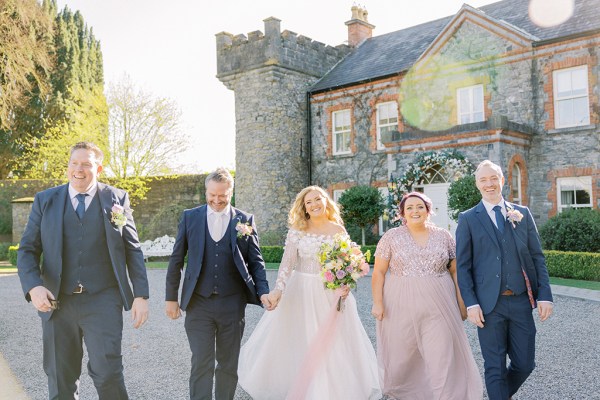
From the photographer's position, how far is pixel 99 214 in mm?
4203

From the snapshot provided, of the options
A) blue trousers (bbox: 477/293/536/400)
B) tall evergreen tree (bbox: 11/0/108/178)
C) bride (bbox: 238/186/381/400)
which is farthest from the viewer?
tall evergreen tree (bbox: 11/0/108/178)

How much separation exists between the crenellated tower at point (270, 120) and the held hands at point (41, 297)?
58.9 ft

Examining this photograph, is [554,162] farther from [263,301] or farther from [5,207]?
[5,207]

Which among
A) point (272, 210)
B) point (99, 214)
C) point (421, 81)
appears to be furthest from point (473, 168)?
point (99, 214)

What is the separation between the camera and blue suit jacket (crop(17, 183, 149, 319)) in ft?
13.1

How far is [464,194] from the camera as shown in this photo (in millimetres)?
15406

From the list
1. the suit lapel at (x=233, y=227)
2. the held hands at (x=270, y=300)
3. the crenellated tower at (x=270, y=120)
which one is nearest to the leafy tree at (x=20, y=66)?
the crenellated tower at (x=270, y=120)

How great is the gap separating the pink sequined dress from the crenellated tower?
55.0 feet

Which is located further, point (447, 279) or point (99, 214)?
point (447, 279)

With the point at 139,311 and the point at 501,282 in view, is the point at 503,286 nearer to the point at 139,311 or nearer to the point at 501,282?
the point at 501,282

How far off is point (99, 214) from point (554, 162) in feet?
50.3

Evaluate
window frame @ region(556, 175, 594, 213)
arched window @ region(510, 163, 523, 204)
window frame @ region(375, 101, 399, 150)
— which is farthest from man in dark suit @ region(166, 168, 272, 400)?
window frame @ region(375, 101, 399, 150)

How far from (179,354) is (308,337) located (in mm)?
2494

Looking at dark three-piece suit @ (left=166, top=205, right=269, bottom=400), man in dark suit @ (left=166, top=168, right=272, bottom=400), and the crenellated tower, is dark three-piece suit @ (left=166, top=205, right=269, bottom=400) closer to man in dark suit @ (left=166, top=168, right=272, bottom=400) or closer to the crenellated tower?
man in dark suit @ (left=166, top=168, right=272, bottom=400)
